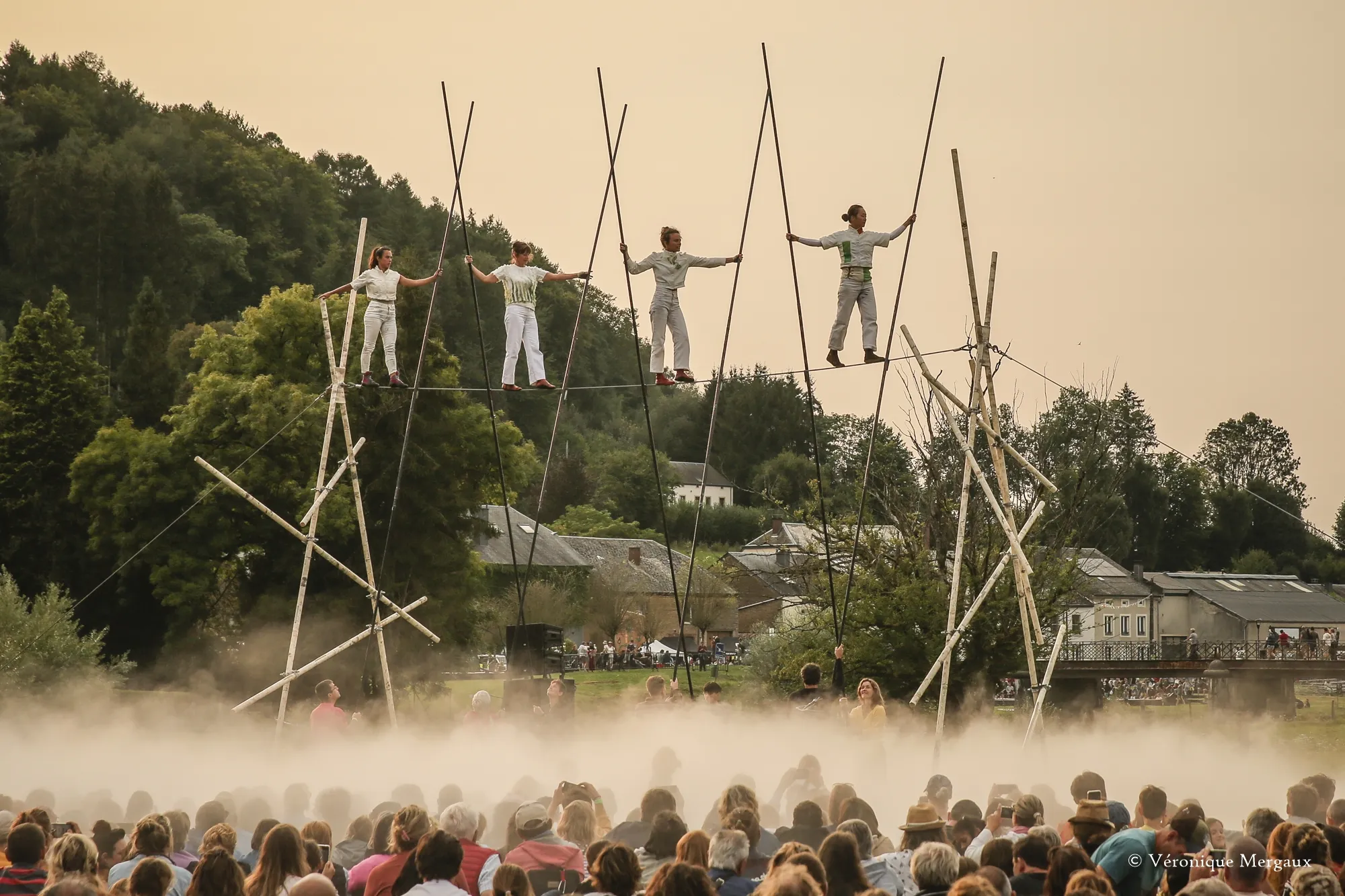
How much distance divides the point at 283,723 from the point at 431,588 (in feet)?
60.4

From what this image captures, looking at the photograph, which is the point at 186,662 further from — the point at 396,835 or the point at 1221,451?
the point at 1221,451

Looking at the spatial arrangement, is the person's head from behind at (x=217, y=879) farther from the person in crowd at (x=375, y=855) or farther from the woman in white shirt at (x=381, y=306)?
the woman in white shirt at (x=381, y=306)

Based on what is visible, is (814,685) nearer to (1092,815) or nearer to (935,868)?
(1092,815)

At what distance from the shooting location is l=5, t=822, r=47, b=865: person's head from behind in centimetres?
713

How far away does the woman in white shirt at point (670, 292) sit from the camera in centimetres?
1598

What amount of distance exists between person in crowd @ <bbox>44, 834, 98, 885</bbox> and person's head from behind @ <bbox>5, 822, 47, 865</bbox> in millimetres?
461

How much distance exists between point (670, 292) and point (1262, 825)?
976cm

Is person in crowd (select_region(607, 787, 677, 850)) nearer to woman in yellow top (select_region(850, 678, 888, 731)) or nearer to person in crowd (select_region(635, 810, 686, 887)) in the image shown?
person in crowd (select_region(635, 810, 686, 887))

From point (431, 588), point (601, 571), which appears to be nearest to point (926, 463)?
point (431, 588)

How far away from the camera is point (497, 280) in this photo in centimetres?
1664

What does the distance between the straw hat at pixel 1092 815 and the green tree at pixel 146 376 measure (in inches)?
1548

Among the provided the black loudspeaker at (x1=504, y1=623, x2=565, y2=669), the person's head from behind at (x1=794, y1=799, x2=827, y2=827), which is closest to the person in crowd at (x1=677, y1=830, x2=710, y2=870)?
the person's head from behind at (x1=794, y1=799, x2=827, y2=827)

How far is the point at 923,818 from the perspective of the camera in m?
8.30

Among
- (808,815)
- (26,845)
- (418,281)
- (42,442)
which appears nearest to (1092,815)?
(808,815)
